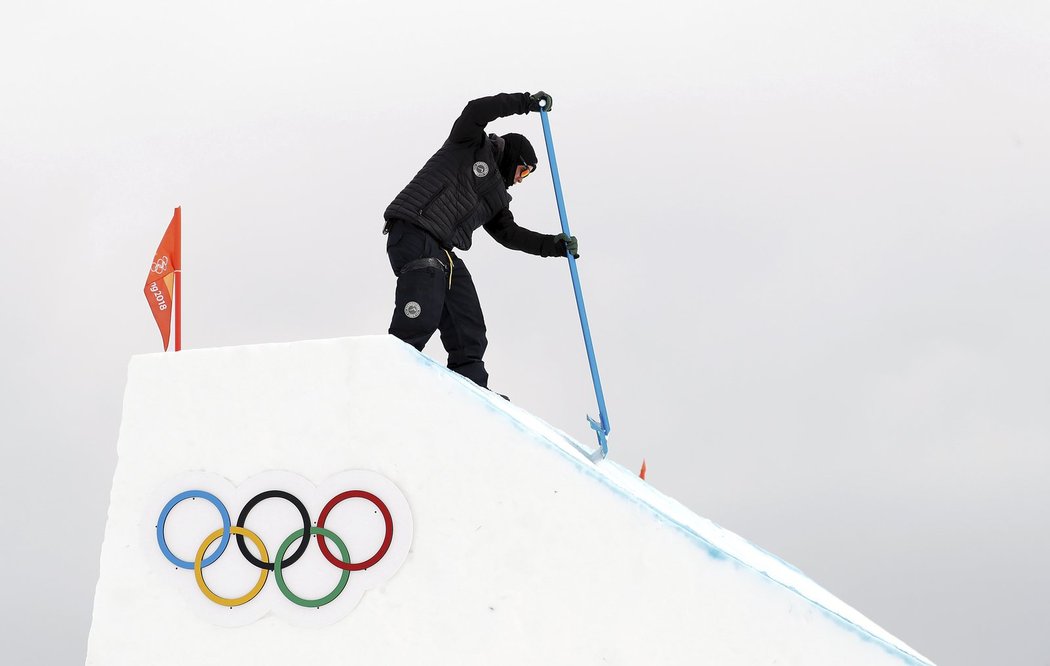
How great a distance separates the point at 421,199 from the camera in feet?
14.6

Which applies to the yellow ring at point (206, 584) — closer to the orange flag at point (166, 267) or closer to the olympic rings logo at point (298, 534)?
the olympic rings logo at point (298, 534)

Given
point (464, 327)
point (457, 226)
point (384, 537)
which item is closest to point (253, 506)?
point (384, 537)

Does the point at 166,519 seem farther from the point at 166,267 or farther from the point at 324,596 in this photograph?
the point at 166,267

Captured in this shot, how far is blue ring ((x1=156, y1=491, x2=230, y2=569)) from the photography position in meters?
3.37

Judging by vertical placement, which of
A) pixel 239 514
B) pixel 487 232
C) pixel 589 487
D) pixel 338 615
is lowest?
pixel 338 615

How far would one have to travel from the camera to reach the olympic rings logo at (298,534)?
335cm

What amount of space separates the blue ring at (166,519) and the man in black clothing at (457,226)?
1.16m

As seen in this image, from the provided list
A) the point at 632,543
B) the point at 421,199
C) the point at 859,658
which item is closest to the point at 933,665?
the point at 859,658

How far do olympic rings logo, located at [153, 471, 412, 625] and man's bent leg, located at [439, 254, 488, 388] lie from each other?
138 cm

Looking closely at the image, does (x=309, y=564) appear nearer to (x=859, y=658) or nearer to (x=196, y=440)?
(x=196, y=440)

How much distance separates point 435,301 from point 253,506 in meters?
1.24

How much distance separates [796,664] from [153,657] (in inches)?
76.9

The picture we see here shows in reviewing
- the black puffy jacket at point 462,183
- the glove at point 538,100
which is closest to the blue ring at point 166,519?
the black puffy jacket at point 462,183

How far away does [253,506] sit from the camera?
3.38 metres
